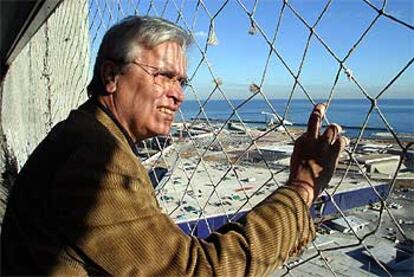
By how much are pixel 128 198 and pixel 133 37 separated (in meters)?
0.24

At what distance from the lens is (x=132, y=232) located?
1.36 ft

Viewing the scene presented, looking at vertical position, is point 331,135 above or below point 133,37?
below

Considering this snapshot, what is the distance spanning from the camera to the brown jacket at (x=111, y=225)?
1.36ft

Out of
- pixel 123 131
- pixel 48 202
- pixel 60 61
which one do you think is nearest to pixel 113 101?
pixel 123 131

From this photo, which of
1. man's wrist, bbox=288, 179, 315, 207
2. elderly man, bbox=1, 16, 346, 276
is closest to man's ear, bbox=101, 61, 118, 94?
elderly man, bbox=1, 16, 346, 276

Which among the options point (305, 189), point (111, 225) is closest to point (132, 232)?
point (111, 225)

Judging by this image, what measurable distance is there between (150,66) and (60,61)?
1.31 m

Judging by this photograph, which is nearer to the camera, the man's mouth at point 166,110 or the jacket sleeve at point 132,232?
the jacket sleeve at point 132,232

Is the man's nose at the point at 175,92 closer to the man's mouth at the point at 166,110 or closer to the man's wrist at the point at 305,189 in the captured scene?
the man's mouth at the point at 166,110

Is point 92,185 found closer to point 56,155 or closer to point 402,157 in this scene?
point 56,155

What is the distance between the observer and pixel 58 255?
0.44m

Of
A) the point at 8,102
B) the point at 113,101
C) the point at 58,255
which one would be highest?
the point at 113,101

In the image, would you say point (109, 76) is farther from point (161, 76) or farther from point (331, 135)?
point (331, 135)

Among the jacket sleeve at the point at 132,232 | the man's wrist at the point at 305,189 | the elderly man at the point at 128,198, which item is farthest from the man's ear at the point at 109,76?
the man's wrist at the point at 305,189
